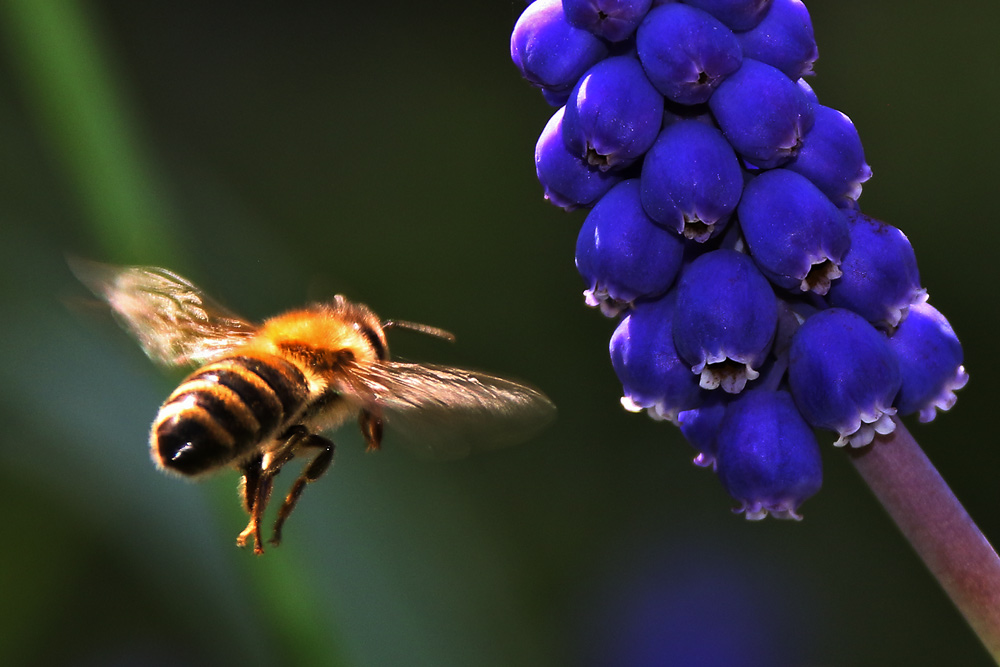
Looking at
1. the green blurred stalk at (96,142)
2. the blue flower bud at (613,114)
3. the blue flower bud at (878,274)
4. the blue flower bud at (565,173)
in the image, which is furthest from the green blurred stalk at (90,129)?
the blue flower bud at (878,274)

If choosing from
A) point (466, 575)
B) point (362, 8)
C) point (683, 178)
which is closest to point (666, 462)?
point (466, 575)

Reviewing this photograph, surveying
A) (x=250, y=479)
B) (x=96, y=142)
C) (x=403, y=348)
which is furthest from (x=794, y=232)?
(x=403, y=348)

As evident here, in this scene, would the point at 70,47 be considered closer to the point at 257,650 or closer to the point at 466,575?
the point at 257,650

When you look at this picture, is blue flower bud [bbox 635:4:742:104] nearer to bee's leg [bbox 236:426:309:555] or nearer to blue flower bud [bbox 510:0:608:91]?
blue flower bud [bbox 510:0:608:91]

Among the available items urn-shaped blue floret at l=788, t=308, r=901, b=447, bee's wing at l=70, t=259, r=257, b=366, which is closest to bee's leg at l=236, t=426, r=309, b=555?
bee's wing at l=70, t=259, r=257, b=366

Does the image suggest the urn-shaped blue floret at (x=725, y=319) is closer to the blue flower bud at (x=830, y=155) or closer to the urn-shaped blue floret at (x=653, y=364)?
the urn-shaped blue floret at (x=653, y=364)
